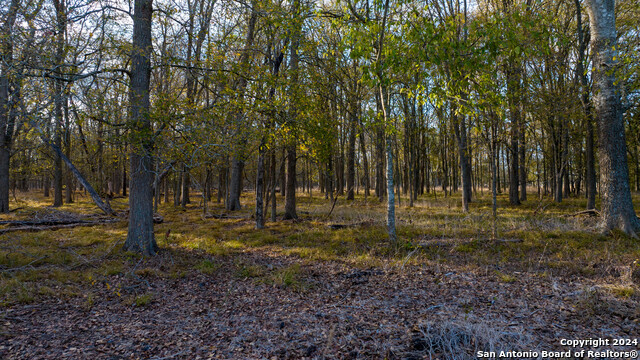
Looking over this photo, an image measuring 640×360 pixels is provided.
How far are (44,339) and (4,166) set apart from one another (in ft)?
54.5

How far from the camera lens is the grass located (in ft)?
20.7

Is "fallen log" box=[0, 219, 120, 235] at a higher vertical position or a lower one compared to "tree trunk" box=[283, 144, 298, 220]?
lower

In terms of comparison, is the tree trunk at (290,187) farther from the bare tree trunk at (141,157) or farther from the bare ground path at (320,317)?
the bare ground path at (320,317)

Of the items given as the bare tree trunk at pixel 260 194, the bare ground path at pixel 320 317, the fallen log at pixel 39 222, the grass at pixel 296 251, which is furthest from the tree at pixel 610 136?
the fallen log at pixel 39 222

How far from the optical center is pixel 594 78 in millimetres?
9297

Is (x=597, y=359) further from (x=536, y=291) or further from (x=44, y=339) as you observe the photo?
(x=44, y=339)

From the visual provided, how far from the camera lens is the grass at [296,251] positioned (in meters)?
6.32

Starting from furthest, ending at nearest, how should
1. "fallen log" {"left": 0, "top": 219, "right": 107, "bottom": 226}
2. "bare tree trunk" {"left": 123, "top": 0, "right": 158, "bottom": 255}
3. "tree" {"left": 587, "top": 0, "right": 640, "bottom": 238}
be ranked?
"fallen log" {"left": 0, "top": 219, "right": 107, "bottom": 226}
"tree" {"left": 587, "top": 0, "right": 640, "bottom": 238}
"bare tree trunk" {"left": 123, "top": 0, "right": 158, "bottom": 255}

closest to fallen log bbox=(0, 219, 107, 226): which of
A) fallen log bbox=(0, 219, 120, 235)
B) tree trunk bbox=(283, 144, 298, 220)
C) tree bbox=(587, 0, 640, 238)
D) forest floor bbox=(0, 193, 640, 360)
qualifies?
fallen log bbox=(0, 219, 120, 235)

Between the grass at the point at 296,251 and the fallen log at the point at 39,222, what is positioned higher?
the fallen log at the point at 39,222

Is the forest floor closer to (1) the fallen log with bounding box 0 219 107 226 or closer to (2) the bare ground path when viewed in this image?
(2) the bare ground path

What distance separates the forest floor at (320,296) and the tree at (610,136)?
0.64 metres

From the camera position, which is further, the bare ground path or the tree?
the tree

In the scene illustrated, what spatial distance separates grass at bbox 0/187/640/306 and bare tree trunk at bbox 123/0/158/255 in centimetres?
48
